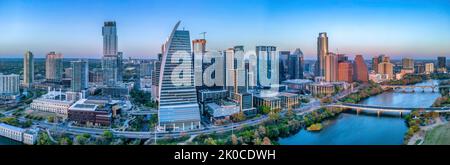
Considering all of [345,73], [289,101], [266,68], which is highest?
[266,68]

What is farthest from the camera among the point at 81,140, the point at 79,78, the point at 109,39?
the point at 79,78

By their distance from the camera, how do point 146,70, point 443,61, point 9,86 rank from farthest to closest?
point 146,70 < point 9,86 < point 443,61

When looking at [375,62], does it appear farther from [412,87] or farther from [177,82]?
[177,82]

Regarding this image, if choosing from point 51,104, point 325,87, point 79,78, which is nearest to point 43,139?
point 51,104

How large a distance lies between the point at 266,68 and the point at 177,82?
246 centimetres

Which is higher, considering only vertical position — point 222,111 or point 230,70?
point 230,70

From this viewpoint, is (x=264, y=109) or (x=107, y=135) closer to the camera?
(x=107, y=135)

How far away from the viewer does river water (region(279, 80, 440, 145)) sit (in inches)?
127

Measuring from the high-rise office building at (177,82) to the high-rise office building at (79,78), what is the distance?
62.3 inches

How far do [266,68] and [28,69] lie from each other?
4793 millimetres

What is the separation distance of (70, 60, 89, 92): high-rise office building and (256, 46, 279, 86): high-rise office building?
11.5 ft

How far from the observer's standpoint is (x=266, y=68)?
7.26 metres

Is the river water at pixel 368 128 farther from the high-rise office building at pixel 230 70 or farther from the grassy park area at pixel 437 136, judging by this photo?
the high-rise office building at pixel 230 70
